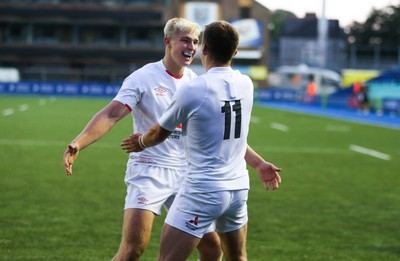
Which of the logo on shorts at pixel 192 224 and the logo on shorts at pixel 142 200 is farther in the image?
the logo on shorts at pixel 142 200

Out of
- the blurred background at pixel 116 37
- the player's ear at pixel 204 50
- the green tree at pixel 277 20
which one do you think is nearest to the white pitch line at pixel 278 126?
the player's ear at pixel 204 50

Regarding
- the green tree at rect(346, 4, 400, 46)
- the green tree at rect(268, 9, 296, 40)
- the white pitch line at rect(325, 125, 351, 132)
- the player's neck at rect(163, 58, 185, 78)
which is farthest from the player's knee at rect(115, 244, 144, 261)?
the green tree at rect(268, 9, 296, 40)

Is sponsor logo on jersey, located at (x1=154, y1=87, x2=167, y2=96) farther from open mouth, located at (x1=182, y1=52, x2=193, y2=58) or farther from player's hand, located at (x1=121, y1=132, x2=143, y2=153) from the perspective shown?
player's hand, located at (x1=121, y1=132, x2=143, y2=153)

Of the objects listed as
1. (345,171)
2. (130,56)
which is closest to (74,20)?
(130,56)

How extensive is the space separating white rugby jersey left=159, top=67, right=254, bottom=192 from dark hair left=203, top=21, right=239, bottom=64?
104 mm

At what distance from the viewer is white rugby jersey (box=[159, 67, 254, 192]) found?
5.25 m

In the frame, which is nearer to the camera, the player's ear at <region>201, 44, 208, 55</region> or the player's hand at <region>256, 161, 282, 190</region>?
the player's ear at <region>201, 44, 208, 55</region>

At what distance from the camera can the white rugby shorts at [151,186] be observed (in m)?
6.21

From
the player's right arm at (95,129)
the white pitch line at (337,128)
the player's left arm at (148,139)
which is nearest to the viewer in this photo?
the player's left arm at (148,139)

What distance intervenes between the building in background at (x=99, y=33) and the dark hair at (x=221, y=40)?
76.2 meters

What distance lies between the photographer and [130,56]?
83750mm

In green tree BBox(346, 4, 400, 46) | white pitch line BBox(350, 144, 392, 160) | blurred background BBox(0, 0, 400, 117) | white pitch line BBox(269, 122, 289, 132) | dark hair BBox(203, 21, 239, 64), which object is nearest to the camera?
dark hair BBox(203, 21, 239, 64)

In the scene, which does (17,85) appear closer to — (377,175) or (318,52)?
(318,52)

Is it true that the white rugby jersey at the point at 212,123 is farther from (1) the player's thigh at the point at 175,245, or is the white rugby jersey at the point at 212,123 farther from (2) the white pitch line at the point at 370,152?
(2) the white pitch line at the point at 370,152
